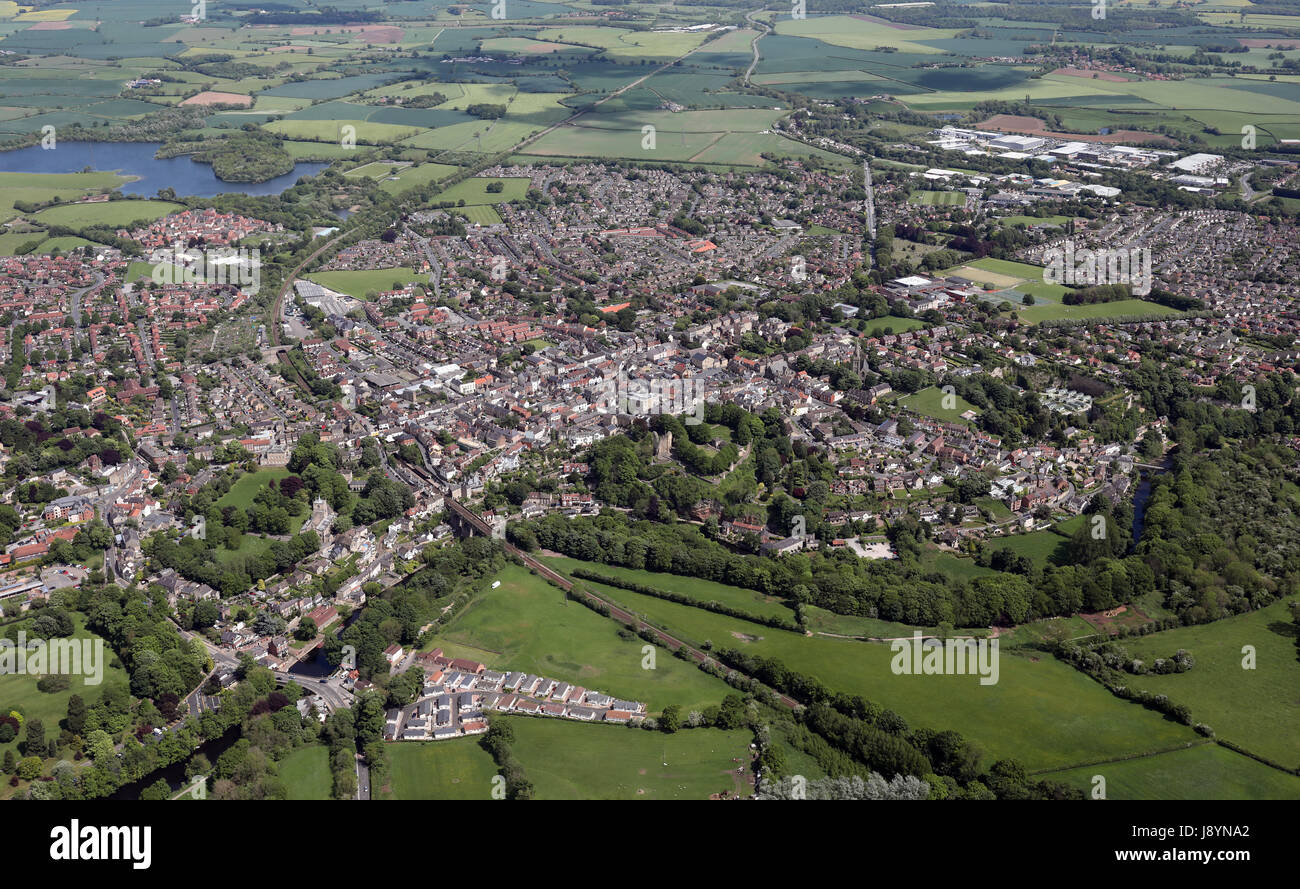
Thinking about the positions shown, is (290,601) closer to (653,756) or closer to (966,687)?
(653,756)

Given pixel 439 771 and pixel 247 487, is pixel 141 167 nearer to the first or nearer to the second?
pixel 247 487

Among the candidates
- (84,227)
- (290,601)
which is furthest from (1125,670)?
(84,227)

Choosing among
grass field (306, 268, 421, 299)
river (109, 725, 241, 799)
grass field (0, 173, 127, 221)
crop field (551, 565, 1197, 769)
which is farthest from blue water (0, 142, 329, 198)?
crop field (551, 565, 1197, 769)

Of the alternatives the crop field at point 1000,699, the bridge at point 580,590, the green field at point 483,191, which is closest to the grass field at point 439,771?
the bridge at point 580,590

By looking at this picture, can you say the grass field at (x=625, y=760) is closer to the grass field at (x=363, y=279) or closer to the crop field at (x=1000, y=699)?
the crop field at (x=1000, y=699)

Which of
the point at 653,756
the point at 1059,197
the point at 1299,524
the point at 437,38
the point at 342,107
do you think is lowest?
the point at 653,756

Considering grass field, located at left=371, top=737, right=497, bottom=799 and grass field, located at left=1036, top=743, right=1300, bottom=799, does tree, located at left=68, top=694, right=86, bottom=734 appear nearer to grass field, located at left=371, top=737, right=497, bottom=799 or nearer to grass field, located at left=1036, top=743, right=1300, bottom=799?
grass field, located at left=371, top=737, right=497, bottom=799
